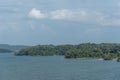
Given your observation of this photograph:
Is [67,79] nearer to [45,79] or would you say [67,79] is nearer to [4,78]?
[45,79]

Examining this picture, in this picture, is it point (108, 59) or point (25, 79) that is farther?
point (108, 59)

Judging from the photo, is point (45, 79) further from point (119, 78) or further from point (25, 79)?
point (119, 78)

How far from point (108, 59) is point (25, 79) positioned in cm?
11072

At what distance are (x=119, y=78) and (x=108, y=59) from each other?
10773 cm

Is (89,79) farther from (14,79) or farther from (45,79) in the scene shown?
(14,79)

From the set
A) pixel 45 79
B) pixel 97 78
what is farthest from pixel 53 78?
pixel 97 78

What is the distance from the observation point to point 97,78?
3457 inches

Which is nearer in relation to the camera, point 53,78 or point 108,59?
point 53,78

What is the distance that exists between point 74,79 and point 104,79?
646cm

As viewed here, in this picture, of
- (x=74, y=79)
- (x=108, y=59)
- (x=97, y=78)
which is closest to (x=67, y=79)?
(x=74, y=79)

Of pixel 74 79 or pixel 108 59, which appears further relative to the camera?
pixel 108 59

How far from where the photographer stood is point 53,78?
89.4m

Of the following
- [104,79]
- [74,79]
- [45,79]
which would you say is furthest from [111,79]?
[45,79]

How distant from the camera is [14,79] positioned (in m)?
87.8
